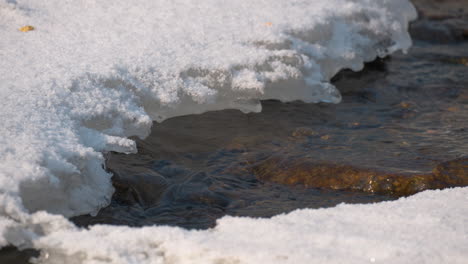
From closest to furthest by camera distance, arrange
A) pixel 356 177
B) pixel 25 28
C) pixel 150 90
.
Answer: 1. pixel 356 177
2. pixel 150 90
3. pixel 25 28

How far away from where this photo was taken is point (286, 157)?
4.06m

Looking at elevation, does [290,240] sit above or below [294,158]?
below

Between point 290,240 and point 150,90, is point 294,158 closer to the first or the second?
point 150,90

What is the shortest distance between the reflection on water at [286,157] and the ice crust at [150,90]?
6.4 inches

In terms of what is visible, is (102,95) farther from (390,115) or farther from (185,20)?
(390,115)

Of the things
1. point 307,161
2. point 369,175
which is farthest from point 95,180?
point 369,175

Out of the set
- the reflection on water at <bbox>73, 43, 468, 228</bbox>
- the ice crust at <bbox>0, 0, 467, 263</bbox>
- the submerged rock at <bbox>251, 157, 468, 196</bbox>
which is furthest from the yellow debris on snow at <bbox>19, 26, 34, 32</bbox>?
the submerged rock at <bbox>251, 157, 468, 196</bbox>

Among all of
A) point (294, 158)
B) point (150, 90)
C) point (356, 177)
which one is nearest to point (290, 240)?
point (356, 177)

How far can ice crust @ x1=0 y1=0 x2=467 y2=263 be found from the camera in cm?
267

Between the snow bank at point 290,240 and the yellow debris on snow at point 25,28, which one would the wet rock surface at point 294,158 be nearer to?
the snow bank at point 290,240

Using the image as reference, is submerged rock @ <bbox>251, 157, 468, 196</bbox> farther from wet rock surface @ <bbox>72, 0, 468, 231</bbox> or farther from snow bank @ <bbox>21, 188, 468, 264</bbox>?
snow bank @ <bbox>21, 188, 468, 264</bbox>

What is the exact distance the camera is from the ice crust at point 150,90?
2672 millimetres

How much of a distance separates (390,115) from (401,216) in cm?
220

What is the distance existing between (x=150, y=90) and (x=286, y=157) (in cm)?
105
